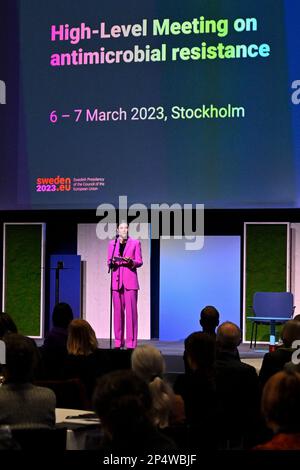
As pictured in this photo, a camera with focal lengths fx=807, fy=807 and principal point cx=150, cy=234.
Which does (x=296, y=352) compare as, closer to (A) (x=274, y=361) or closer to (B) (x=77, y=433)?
(A) (x=274, y=361)

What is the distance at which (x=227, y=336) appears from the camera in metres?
4.25

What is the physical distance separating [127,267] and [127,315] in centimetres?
51

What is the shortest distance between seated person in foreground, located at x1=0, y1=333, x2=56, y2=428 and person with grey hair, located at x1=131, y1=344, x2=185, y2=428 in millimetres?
365

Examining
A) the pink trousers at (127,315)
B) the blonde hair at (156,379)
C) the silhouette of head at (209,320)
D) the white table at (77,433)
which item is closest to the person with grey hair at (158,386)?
the blonde hair at (156,379)

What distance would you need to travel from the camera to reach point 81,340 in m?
4.39

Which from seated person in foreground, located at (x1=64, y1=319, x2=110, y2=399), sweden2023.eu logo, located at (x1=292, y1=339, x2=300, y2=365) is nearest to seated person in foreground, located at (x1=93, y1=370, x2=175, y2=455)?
sweden2023.eu logo, located at (x1=292, y1=339, x2=300, y2=365)

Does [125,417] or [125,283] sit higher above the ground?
[125,283]

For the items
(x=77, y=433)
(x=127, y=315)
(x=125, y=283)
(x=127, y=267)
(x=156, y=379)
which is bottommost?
(x=77, y=433)

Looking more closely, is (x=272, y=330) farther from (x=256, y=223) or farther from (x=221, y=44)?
(x=221, y=44)

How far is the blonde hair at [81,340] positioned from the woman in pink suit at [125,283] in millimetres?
3451

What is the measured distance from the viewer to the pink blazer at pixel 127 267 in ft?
26.2

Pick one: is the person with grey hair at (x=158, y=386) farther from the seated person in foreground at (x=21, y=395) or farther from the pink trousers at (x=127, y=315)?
the pink trousers at (x=127, y=315)

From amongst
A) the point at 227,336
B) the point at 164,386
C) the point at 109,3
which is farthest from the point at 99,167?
the point at 164,386

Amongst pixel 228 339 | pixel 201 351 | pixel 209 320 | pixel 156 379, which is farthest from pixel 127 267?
pixel 156 379
